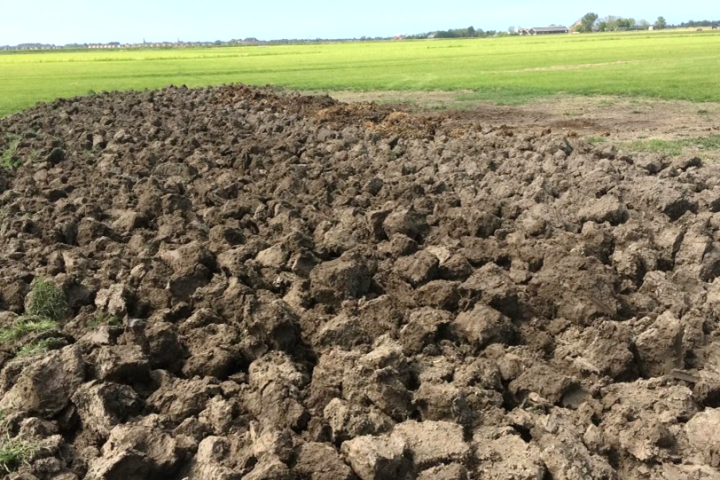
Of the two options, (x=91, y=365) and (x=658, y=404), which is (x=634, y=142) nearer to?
(x=658, y=404)

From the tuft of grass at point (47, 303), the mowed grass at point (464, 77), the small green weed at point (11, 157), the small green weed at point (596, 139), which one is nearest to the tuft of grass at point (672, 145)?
the small green weed at point (596, 139)

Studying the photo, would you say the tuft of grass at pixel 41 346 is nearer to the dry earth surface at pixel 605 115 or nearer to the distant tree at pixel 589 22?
the dry earth surface at pixel 605 115

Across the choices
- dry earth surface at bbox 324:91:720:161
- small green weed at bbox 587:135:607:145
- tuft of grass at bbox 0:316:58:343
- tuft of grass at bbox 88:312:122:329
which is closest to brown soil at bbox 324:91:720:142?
dry earth surface at bbox 324:91:720:161

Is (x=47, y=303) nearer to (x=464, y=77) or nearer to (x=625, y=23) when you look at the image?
(x=464, y=77)

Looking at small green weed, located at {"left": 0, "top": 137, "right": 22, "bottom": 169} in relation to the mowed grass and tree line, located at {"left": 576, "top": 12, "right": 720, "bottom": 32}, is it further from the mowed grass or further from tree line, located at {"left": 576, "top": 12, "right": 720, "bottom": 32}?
tree line, located at {"left": 576, "top": 12, "right": 720, "bottom": 32}

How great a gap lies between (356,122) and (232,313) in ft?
39.6

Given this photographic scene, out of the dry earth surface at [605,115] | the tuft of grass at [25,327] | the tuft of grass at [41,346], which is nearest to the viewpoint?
the tuft of grass at [41,346]

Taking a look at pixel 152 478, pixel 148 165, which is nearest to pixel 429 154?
pixel 148 165

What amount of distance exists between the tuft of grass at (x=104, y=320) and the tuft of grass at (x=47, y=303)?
0.39 meters

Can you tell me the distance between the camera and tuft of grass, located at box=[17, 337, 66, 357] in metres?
4.97

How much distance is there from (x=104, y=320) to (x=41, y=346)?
26.7 inches

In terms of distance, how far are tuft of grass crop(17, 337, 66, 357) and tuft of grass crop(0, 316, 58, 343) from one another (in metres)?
0.20

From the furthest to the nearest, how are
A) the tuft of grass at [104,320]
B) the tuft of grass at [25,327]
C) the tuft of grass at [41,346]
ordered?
the tuft of grass at [104,320] → the tuft of grass at [25,327] → the tuft of grass at [41,346]

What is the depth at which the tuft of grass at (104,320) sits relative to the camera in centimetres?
560
